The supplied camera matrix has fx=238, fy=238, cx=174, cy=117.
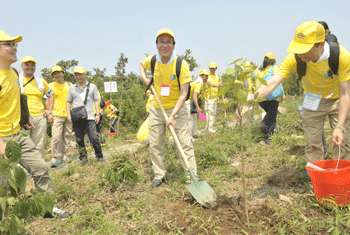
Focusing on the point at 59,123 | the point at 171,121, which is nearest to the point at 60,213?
the point at 171,121

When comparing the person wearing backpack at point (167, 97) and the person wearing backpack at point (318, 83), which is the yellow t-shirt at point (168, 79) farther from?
A: the person wearing backpack at point (318, 83)

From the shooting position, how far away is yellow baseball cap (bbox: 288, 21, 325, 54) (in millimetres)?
2378

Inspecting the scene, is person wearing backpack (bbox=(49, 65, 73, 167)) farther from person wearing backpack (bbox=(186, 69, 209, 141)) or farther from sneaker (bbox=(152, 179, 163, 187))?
person wearing backpack (bbox=(186, 69, 209, 141))

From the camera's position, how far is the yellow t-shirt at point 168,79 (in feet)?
11.3

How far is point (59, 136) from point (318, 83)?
5.03 meters

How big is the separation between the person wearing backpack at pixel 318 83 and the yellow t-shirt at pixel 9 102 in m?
2.48

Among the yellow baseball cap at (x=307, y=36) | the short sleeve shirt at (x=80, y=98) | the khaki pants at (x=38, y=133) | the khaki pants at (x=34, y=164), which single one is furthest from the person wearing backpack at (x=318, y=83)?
the khaki pants at (x=38, y=133)

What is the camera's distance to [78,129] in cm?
491

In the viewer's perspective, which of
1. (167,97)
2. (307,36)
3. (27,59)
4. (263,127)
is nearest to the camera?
(307,36)

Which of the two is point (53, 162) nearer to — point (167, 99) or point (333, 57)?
point (167, 99)

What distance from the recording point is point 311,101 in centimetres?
296

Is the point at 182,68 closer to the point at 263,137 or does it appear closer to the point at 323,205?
the point at 323,205

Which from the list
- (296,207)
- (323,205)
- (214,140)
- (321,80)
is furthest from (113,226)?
(214,140)

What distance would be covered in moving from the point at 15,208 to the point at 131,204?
157cm
